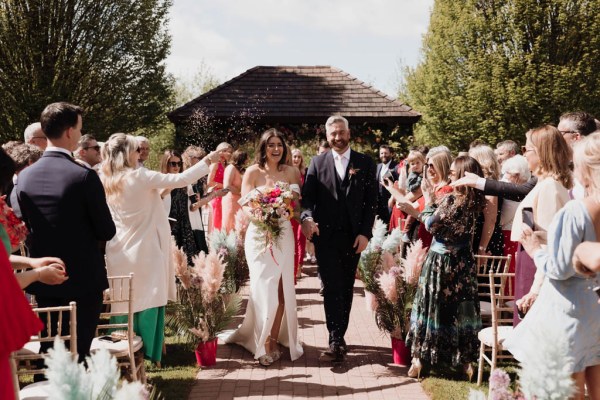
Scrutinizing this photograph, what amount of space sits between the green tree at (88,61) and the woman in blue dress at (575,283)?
2408cm

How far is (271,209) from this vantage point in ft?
21.1

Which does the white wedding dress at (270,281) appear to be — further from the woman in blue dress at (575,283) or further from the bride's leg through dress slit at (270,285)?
the woman in blue dress at (575,283)

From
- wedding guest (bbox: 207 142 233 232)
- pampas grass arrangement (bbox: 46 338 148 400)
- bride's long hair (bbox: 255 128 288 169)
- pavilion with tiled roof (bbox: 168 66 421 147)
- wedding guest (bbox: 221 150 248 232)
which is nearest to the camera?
pampas grass arrangement (bbox: 46 338 148 400)

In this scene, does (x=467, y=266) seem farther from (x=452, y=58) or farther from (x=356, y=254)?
(x=452, y=58)

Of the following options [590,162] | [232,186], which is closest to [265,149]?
[232,186]

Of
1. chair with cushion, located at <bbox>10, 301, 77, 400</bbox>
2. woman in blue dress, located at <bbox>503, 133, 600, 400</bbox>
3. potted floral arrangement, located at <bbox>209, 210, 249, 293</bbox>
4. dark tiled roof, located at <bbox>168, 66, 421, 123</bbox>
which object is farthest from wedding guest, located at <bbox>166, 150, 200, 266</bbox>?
dark tiled roof, located at <bbox>168, 66, 421, 123</bbox>

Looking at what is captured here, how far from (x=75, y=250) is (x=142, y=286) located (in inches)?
65.0

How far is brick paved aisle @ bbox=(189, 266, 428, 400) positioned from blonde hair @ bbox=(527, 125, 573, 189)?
2465mm

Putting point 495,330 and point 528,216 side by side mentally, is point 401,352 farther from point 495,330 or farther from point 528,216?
point 528,216

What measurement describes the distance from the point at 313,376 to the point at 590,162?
12.7ft

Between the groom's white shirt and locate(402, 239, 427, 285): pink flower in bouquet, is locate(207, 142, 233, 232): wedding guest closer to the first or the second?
the groom's white shirt

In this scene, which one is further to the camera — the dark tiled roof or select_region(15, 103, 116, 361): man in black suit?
the dark tiled roof

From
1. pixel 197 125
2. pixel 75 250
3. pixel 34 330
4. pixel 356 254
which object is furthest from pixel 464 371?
pixel 197 125

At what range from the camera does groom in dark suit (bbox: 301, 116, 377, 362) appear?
655 cm
